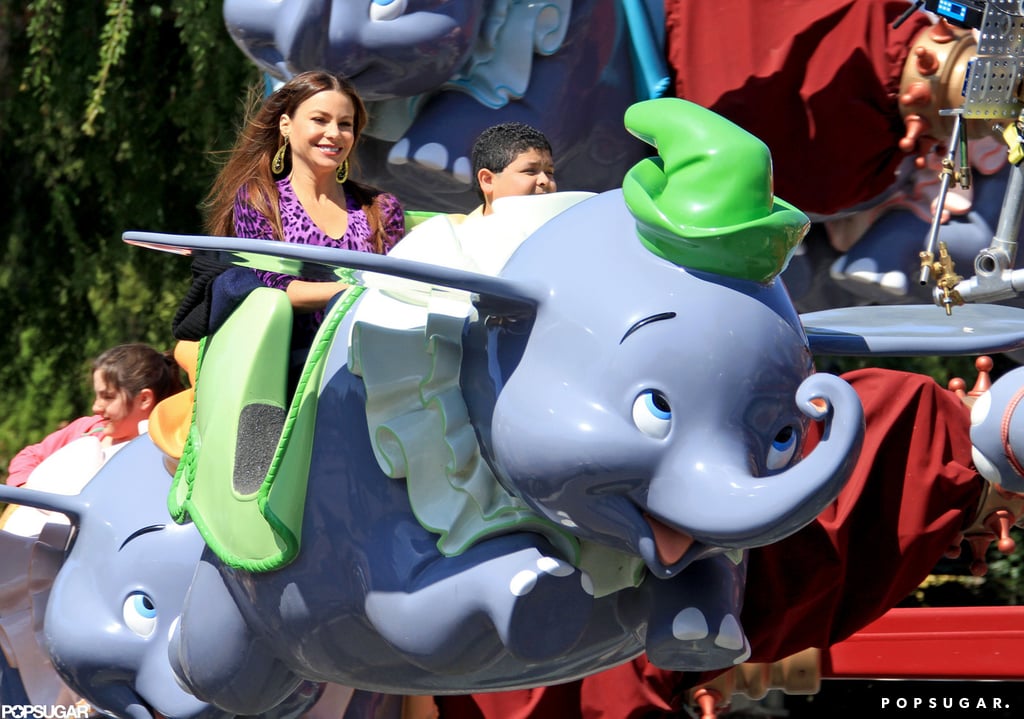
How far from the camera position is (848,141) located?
10.6 ft

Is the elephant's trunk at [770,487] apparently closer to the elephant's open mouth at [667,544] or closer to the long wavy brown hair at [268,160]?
the elephant's open mouth at [667,544]

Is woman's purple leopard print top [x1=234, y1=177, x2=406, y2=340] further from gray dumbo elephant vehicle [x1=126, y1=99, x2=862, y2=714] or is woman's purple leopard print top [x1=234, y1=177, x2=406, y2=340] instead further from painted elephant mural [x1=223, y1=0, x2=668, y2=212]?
painted elephant mural [x1=223, y1=0, x2=668, y2=212]

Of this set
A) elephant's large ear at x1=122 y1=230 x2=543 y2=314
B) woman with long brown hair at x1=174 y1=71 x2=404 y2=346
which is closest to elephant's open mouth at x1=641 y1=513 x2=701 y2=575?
elephant's large ear at x1=122 y1=230 x2=543 y2=314

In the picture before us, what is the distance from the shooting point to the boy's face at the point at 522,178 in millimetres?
2402

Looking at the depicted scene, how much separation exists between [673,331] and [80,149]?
3.09 metres

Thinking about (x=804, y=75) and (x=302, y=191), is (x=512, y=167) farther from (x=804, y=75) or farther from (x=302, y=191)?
(x=804, y=75)

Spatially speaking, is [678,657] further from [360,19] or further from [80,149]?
[80,149]

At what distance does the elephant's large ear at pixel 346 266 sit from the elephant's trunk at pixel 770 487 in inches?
10.6

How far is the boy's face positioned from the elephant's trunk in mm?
610

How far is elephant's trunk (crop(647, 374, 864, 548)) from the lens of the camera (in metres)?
1.85

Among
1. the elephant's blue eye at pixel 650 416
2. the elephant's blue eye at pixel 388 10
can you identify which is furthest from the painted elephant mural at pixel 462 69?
the elephant's blue eye at pixel 650 416

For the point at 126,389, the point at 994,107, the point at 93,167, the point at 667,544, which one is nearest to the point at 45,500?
the point at 126,389

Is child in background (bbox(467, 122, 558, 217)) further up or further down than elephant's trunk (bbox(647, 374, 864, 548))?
further up

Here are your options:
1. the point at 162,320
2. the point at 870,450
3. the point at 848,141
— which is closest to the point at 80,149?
the point at 162,320
